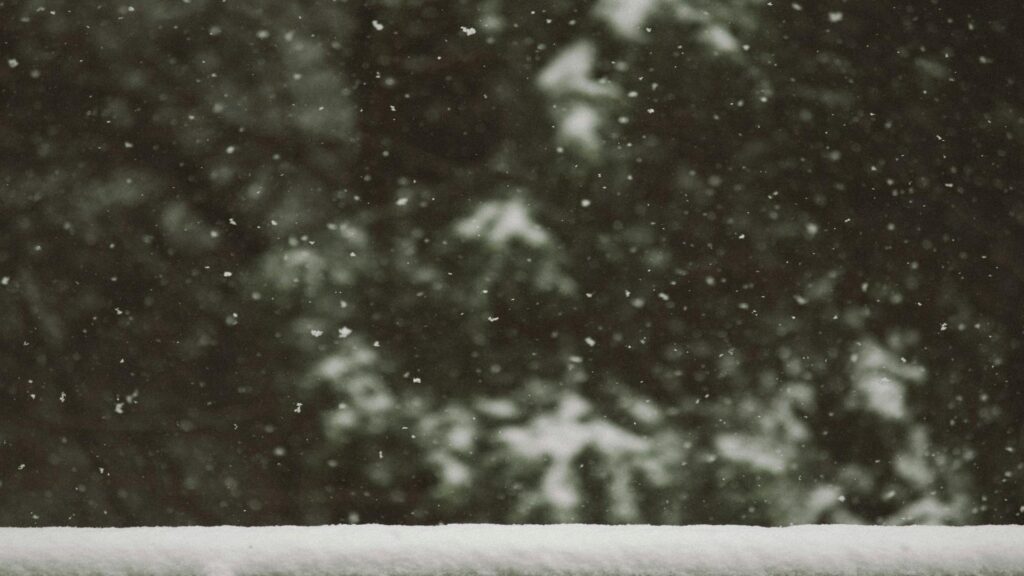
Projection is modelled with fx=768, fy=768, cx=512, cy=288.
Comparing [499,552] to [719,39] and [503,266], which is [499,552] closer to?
[503,266]

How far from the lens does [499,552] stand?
0.32m

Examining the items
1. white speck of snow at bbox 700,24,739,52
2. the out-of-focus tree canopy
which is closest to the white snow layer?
the out-of-focus tree canopy

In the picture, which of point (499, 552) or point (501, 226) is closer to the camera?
point (499, 552)

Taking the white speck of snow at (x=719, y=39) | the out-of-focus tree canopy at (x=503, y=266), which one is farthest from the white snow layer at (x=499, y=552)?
the white speck of snow at (x=719, y=39)

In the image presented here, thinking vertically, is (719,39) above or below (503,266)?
above

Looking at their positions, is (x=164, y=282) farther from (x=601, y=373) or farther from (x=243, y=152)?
(x=601, y=373)

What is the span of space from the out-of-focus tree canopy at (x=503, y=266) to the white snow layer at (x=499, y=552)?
9cm

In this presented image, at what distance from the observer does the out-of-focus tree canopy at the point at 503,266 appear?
16.4 inches

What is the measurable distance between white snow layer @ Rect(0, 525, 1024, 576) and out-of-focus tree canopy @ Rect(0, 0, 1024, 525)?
0.09 meters

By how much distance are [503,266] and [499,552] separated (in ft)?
0.55

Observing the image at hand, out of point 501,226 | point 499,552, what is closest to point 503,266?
point 501,226

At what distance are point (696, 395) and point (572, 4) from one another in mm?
237

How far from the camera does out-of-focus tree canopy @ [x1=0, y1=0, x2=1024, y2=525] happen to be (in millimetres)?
417

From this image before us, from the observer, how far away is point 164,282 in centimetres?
42
